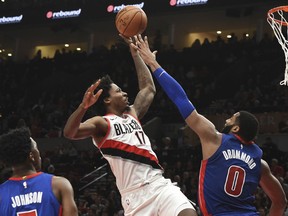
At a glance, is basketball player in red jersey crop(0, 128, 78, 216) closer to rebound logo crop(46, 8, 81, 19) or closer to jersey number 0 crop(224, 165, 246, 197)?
Result: jersey number 0 crop(224, 165, 246, 197)

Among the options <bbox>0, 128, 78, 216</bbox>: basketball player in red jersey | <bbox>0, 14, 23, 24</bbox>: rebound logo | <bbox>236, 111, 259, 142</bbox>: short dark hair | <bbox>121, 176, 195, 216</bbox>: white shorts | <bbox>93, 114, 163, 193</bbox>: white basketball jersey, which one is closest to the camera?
<bbox>0, 128, 78, 216</bbox>: basketball player in red jersey

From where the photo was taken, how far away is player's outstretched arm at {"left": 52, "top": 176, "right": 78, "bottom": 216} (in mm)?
3551

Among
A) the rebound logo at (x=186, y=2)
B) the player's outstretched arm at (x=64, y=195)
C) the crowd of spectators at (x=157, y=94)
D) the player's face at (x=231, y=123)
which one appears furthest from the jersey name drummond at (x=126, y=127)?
the rebound logo at (x=186, y=2)

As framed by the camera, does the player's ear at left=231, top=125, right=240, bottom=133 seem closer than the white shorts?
Yes

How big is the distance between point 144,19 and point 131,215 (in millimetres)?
2196

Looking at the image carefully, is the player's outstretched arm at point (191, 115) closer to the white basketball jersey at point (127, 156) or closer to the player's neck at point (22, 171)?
the white basketball jersey at point (127, 156)

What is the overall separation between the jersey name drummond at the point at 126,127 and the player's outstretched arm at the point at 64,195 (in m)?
1.62

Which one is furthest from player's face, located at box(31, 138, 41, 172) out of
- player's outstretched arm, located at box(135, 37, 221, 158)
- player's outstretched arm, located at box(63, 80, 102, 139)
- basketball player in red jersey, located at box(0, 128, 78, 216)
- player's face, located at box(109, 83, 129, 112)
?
player's face, located at box(109, 83, 129, 112)

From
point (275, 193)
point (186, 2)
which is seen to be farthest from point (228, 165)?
point (186, 2)

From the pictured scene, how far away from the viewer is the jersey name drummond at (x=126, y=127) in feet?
17.0

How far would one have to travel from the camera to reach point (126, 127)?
17.2 ft

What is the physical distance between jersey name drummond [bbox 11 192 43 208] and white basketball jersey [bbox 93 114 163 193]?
1644mm

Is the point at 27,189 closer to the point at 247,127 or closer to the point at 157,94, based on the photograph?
the point at 247,127

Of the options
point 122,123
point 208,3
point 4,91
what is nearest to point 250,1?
point 208,3
